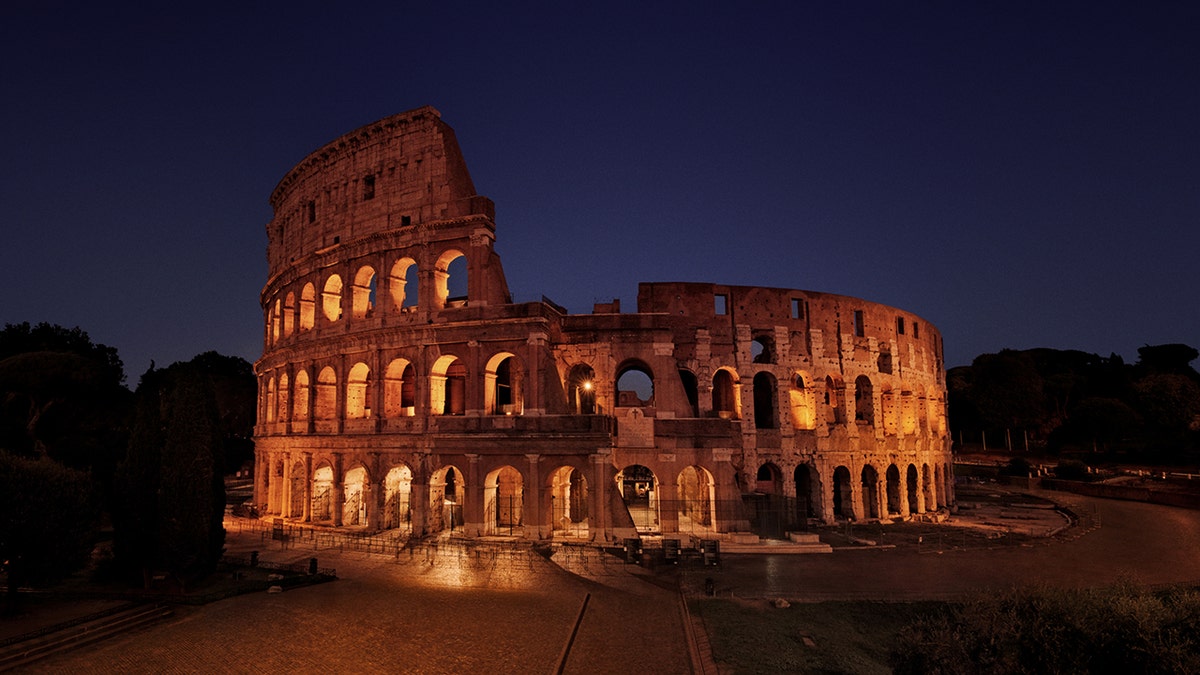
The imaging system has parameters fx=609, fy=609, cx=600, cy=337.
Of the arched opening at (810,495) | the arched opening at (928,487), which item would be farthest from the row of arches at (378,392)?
the arched opening at (928,487)

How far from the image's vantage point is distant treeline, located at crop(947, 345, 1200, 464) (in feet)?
171

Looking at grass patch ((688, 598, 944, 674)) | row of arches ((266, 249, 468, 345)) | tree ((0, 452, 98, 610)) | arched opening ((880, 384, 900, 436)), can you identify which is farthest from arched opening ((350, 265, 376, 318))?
arched opening ((880, 384, 900, 436))

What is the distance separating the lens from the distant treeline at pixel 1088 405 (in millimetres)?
52250

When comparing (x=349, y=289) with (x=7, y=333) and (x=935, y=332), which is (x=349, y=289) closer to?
(x=7, y=333)

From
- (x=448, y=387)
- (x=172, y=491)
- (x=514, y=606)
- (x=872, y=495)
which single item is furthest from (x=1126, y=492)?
(x=172, y=491)

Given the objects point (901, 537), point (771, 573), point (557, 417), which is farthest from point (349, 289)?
point (901, 537)

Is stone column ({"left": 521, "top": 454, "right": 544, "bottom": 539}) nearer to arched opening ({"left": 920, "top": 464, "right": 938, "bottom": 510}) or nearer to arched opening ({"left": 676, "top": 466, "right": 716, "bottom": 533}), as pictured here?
arched opening ({"left": 676, "top": 466, "right": 716, "bottom": 533})

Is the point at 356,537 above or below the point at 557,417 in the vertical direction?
below

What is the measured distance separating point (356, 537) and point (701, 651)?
18403 mm

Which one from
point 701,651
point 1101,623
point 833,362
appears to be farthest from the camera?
point 833,362

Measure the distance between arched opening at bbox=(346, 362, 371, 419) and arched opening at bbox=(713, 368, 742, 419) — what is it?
18.3 m

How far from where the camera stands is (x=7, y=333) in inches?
1556

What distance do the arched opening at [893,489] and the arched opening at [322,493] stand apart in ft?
98.1

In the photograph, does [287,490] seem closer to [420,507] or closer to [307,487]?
[307,487]
